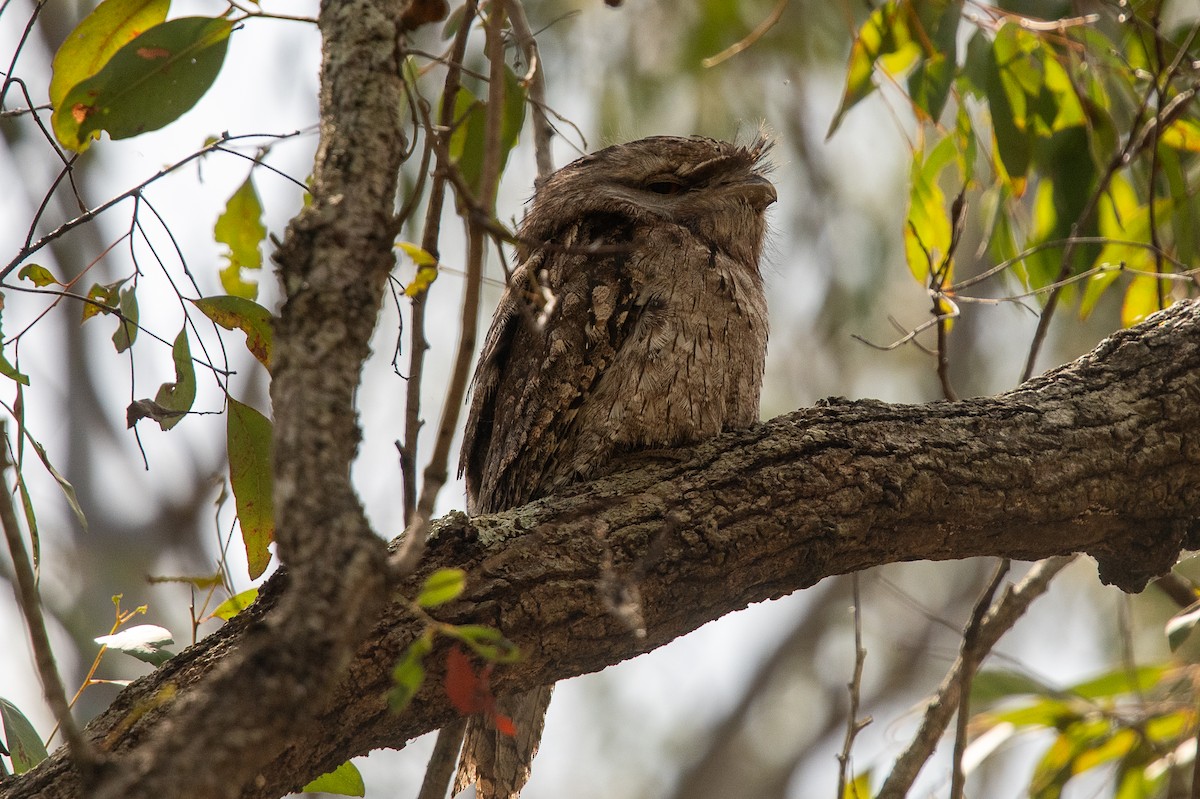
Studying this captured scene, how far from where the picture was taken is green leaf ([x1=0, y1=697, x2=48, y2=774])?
2229 millimetres

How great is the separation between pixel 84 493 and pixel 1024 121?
633 centimetres

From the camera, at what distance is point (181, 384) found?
238 centimetres

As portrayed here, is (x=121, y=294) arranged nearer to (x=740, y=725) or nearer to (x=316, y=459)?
(x=316, y=459)

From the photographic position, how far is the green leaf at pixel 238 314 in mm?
2312

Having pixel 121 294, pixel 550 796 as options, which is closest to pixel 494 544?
pixel 121 294

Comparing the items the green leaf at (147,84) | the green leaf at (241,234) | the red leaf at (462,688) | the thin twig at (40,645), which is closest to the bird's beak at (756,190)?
the green leaf at (241,234)

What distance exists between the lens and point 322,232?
4.00 feet

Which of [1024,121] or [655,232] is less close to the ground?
[1024,121]

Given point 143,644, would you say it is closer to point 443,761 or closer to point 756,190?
point 443,761

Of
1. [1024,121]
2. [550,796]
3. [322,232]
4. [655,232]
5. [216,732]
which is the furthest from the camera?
Answer: [550,796]

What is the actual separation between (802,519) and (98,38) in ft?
6.29

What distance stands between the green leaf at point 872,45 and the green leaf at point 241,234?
6.09 ft

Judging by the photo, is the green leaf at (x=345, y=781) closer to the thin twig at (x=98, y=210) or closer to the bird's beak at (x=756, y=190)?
the thin twig at (x=98, y=210)

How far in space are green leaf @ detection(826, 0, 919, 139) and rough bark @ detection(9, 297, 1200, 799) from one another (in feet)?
4.25
